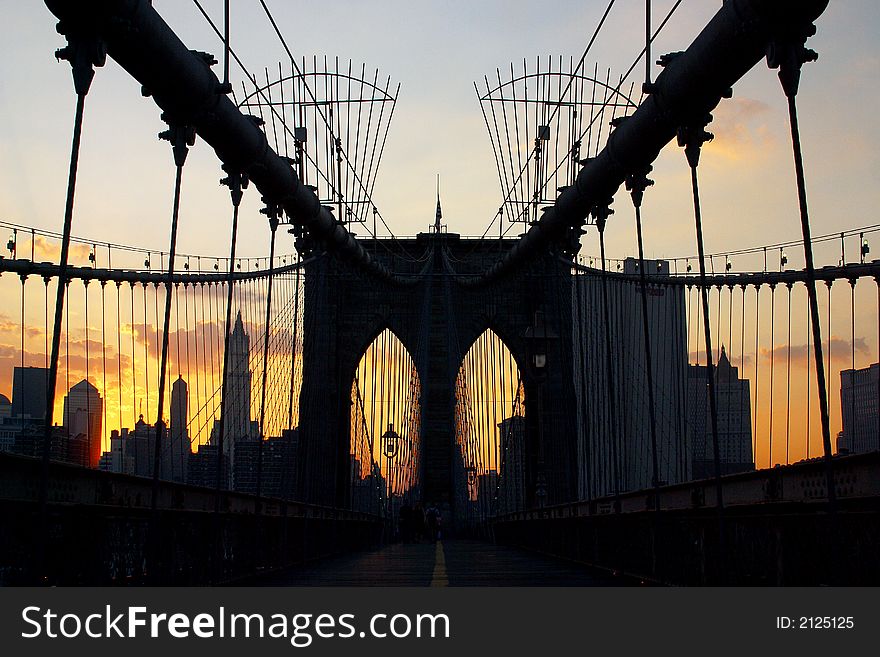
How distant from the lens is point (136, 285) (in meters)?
23.0

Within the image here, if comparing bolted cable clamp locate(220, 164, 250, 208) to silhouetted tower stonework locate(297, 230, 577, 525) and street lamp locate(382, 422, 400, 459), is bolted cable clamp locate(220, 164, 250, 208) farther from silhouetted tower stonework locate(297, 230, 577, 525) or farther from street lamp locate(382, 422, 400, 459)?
silhouetted tower stonework locate(297, 230, 577, 525)

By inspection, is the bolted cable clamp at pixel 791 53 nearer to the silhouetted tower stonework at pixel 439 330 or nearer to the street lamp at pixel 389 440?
the street lamp at pixel 389 440

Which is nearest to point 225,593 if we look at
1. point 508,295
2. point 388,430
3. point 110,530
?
point 110,530

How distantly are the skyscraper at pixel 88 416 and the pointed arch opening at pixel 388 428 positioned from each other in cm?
951

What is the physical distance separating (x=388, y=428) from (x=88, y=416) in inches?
453

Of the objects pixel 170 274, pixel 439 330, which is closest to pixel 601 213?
pixel 170 274

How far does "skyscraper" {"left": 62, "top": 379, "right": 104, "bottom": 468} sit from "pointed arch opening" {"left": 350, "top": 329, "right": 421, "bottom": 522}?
9.51 meters

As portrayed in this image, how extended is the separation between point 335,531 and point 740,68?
12445 mm

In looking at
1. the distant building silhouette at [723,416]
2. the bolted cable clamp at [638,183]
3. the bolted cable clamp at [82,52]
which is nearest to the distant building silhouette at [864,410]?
the distant building silhouette at [723,416]

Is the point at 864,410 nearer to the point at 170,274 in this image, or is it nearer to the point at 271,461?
the point at 271,461

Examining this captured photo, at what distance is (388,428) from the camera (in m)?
32.4

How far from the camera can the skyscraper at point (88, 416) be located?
22.5 metres

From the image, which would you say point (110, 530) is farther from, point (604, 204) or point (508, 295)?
point (508, 295)

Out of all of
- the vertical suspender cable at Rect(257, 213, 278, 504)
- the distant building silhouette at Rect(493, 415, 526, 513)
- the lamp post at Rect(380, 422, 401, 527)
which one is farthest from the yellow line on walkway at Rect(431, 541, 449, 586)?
the distant building silhouette at Rect(493, 415, 526, 513)
